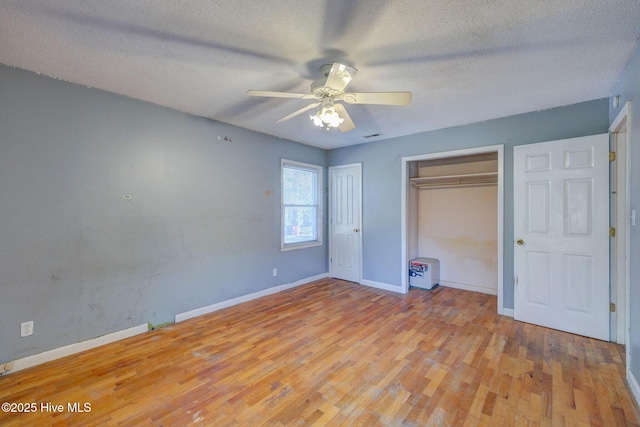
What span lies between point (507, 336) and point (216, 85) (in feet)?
12.7

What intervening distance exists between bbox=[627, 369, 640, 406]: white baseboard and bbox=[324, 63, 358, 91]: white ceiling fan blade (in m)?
2.95

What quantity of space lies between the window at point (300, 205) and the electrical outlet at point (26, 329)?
111 inches

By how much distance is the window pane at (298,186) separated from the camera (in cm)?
454

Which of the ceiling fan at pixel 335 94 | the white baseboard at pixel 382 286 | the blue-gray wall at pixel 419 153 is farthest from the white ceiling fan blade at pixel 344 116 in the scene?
the white baseboard at pixel 382 286

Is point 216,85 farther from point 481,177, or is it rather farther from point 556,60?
point 481,177

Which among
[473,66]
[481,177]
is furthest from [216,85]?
[481,177]

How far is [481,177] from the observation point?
13.6 feet

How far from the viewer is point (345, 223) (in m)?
→ 4.99

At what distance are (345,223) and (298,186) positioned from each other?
1095 millimetres

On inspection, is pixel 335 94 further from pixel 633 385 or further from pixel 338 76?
pixel 633 385

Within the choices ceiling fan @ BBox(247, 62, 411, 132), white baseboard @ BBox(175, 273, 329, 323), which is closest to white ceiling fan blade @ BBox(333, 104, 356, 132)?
ceiling fan @ BBox(247, 62, 411, 132)

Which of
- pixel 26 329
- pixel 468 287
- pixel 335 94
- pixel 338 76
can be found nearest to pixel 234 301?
pixel 26 329

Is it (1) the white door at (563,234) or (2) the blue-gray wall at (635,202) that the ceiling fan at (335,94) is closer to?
(2) the blue-gray wall at (635,202)

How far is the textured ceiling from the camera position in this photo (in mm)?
1597
